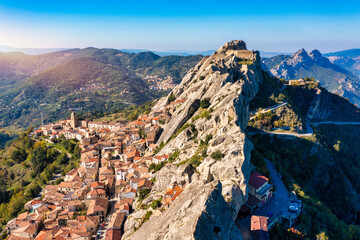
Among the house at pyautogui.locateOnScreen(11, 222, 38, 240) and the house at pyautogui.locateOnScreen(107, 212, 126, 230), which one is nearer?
the house at pyautogui.locateOnScreen(107, 212, 126, 230)

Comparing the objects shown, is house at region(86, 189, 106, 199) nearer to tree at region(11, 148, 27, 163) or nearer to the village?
the village

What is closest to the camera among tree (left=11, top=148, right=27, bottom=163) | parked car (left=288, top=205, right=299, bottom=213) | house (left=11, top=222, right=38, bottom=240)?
parked car (left=288, top=205, right=299, bottom=213)

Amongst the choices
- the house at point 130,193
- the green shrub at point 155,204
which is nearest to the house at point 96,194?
the house at point 130,193

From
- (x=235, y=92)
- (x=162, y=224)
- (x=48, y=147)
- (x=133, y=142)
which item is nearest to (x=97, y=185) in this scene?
(x=133, y=142)

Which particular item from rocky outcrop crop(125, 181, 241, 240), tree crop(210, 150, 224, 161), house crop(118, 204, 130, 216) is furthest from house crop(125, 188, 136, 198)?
rocky outcrop crop(125, 181, 241, 240)

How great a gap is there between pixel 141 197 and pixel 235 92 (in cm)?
2661

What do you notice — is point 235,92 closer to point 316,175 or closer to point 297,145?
point 297,145

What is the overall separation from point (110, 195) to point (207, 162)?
2305 cm

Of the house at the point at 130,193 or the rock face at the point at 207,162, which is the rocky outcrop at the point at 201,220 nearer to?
the rock face at the point at 207,162

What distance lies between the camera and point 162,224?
63.9 feet

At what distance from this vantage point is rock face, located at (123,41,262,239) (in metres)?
17.0

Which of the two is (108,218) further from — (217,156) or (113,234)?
(217,156)

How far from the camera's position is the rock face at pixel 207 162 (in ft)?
55.7

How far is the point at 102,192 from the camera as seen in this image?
135 ft
